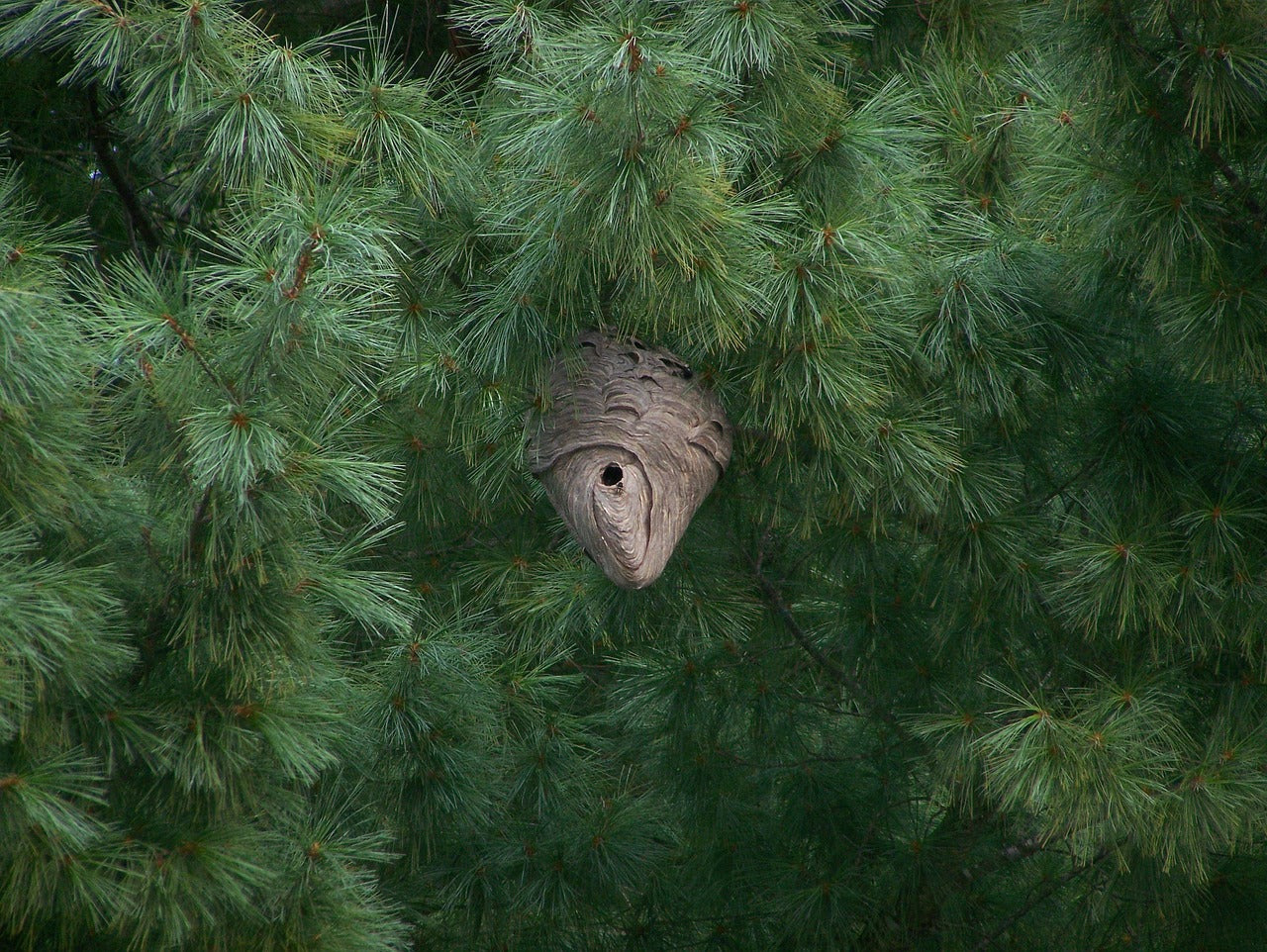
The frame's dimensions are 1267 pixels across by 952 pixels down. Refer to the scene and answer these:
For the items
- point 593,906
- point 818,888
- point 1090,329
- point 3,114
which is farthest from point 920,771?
point 3,114

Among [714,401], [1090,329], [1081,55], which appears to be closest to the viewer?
[1081,55]

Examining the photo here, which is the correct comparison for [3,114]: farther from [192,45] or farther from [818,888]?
[818,888]

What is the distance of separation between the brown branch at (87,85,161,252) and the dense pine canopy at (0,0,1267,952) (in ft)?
0.05

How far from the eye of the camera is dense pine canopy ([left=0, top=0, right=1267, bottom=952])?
7.20 ft

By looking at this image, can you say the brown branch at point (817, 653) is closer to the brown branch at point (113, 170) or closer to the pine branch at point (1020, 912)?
the pine branch at point (1020, 912)

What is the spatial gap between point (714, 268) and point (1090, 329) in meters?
1.16

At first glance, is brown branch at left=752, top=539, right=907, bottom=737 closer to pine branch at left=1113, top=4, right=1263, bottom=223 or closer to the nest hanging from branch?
the nest hanging from branch

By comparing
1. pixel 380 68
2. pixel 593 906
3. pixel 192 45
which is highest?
pixel 192 45

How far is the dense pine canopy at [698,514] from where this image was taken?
2.19m

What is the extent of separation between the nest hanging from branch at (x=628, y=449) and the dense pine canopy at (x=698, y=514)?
9cm

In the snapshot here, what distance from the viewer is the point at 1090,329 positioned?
3.20 metres

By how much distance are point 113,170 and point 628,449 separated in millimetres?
2084

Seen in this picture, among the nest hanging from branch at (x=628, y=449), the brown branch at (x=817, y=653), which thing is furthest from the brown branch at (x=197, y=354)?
the brown branch at (x=817, y=653)

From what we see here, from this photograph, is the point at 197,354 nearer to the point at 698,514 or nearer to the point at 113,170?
the point at 698,514
